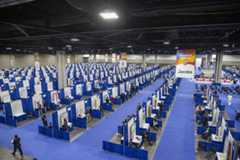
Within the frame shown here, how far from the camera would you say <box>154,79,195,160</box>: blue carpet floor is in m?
9.06

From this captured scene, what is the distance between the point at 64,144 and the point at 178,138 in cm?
661

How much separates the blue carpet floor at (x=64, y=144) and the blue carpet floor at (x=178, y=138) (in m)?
2.39

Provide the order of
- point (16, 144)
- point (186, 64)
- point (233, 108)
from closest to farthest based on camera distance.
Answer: point (16, 144)
point (186, 64)
point (233, 108)

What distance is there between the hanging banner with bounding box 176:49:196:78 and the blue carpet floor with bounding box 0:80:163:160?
18.2 feet

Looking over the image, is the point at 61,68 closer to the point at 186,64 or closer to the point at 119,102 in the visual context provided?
the point at 119,102

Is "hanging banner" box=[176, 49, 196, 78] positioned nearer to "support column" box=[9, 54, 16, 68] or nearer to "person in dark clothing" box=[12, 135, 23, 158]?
"person in dark clothing" box=[12, 135, 23, 158]

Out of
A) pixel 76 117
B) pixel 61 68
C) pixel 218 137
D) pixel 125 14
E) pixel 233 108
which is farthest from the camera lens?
pixel 61 68

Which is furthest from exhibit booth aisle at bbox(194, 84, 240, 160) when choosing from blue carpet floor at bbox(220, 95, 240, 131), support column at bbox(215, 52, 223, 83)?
support column at bbox(215, 52, 223, 83)

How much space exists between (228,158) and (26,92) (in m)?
18.1

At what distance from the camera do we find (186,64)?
11070 mm

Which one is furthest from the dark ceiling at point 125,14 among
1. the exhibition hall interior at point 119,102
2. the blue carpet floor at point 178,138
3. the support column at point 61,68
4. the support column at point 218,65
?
the support column at point 218,65

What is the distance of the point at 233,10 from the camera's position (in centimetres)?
408

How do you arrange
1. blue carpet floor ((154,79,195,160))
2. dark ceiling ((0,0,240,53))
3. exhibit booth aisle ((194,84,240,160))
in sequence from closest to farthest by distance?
dark ceiling ((0,0,240,53)) < exhibit booth aisle ((194,84,240,160)) < blue carpet floor ((154,79,195,160))

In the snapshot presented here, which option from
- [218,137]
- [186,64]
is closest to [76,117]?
[186,64]
